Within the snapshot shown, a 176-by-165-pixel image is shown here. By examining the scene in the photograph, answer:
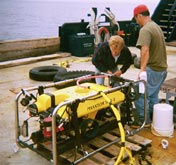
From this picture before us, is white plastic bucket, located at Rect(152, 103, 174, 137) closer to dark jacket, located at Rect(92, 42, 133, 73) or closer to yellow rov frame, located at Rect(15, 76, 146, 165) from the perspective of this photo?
yellow rov frame, located at Rect(15, 76, 146, 165)

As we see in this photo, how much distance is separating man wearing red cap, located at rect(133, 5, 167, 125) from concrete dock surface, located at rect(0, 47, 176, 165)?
2.70 ft

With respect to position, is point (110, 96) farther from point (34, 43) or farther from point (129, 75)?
point (34, 43)

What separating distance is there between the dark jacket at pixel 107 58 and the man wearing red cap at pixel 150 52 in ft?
1.67

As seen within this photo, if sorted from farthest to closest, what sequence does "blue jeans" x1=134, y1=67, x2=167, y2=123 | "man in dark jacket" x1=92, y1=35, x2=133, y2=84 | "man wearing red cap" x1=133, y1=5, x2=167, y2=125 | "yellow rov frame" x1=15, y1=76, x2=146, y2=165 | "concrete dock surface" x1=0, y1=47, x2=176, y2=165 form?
"man in dark jacket" x1=92, y1=35, x2=133, y2=84 → "blue jeans" x1=134, y1=67, x2=167, y2=123 → "man wearing red cap" x1=133, y1=5, x2=167, y2=125 → "concrete dock surface" x1=0, y1=47, x2=176, y2=165 → "yellow rov frame" x1=15, y1=76, x2=146, y2=165

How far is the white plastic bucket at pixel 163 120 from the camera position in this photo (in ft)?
13.5

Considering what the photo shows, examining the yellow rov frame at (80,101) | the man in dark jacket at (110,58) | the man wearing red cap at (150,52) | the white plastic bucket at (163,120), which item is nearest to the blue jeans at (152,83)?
the man wearing red cap at (150,52)

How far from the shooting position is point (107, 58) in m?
4.70

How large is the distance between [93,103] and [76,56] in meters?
7.41

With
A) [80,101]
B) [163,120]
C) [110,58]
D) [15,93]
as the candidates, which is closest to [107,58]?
[110,58]

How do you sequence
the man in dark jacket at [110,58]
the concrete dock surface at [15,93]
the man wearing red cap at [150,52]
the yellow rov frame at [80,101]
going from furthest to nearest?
the man in dark jacket at [110,58], the man wearing red cap at [150,52], the concrete dock surface at [15,93], the yellow rov frame at [80,101]

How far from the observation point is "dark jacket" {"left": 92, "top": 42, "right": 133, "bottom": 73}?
4637 millimetres

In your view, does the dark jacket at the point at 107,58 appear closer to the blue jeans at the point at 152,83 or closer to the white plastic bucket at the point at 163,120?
the blue jeans at the point at 152,83

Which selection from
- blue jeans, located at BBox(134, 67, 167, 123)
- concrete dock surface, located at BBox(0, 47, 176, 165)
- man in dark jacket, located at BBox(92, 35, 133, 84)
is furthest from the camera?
man in dark jacket, located at BBox(92, 35, 133, 84)

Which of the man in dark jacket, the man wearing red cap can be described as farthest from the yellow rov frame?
the man in dark jacket
